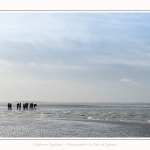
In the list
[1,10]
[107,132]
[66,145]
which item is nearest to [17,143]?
[66,145]

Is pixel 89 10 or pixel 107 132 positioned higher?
pixel 89 10

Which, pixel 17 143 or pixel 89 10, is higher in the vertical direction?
pixel 89 10

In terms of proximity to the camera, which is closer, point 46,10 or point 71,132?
point 46,10

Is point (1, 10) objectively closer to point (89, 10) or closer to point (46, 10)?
point (46, 10)

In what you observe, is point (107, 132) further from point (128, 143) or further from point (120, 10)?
point (120, 10)

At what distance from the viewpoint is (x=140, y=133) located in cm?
2200

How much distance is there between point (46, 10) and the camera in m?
15.5

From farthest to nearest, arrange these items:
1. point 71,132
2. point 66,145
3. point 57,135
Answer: point 71,132
point 57,135
point 66,145

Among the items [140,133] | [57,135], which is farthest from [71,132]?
[140,133]

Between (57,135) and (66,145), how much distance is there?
233 inches

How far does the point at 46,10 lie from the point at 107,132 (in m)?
11.4

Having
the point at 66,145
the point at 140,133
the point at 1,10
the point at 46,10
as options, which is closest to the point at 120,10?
the point at 46,10

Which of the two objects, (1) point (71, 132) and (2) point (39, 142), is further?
(1) point (71, 132)

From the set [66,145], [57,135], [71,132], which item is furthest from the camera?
[71,132]
